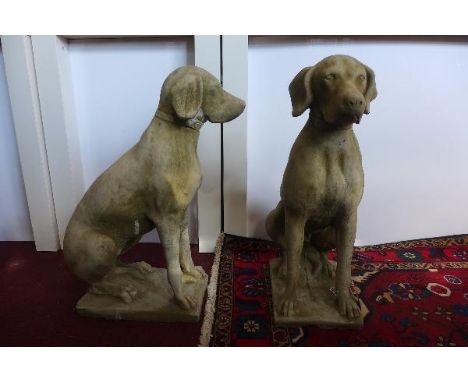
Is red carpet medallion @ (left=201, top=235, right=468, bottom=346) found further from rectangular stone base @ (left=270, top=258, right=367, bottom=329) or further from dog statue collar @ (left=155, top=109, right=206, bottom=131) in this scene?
dog statue collar @ (left=155, top=109, right=206, bottom=131)

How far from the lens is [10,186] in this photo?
1.92 m

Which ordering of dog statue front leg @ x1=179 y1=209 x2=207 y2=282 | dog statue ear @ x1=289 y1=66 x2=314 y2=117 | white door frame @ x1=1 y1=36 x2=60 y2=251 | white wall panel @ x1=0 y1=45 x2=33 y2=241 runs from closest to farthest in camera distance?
dog statue ear @ x1=289 y1=66 x2=314 y2=117, dog statue front leg @ x1=179 y1=209 x2=207 y2=282, white door frame @ x1=1 y1=36 x2=60 y2=251, white wall panel @ x1=0 y1=45 x2=33 y2=241

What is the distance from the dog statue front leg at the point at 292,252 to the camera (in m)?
1.26

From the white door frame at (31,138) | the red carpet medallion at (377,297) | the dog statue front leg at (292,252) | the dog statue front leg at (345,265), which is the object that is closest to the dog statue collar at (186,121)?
the dog statue front leg at (292,252)

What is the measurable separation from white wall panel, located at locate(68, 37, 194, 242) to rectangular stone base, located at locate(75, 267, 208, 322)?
0.73m

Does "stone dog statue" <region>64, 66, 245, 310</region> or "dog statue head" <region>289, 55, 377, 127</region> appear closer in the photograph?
"dog statue head" <region>289, 55, 377, 127</region>

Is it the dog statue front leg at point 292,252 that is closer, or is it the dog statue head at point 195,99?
the dog statue head at point 195,99

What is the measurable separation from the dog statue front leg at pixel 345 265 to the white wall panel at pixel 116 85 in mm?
1037

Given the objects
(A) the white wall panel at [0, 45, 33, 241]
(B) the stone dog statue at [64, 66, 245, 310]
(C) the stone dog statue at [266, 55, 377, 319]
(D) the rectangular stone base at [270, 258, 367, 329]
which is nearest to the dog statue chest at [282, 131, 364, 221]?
(C) the stone dog statue at [266, 55, 377, 319]

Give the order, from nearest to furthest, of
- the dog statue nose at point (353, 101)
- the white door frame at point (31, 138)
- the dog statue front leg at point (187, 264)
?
the dog statue nose at point (353, 101)
the dog statue front leg at point (187, 264)
the white door frame at point (31, 138)

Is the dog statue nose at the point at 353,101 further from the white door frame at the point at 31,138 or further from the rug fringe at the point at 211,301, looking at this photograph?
the white door frame at the point at 31,138

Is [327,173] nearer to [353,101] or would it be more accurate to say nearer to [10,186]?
[353,101]

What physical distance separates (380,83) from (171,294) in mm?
1319

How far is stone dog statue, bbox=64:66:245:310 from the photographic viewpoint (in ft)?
3.79
